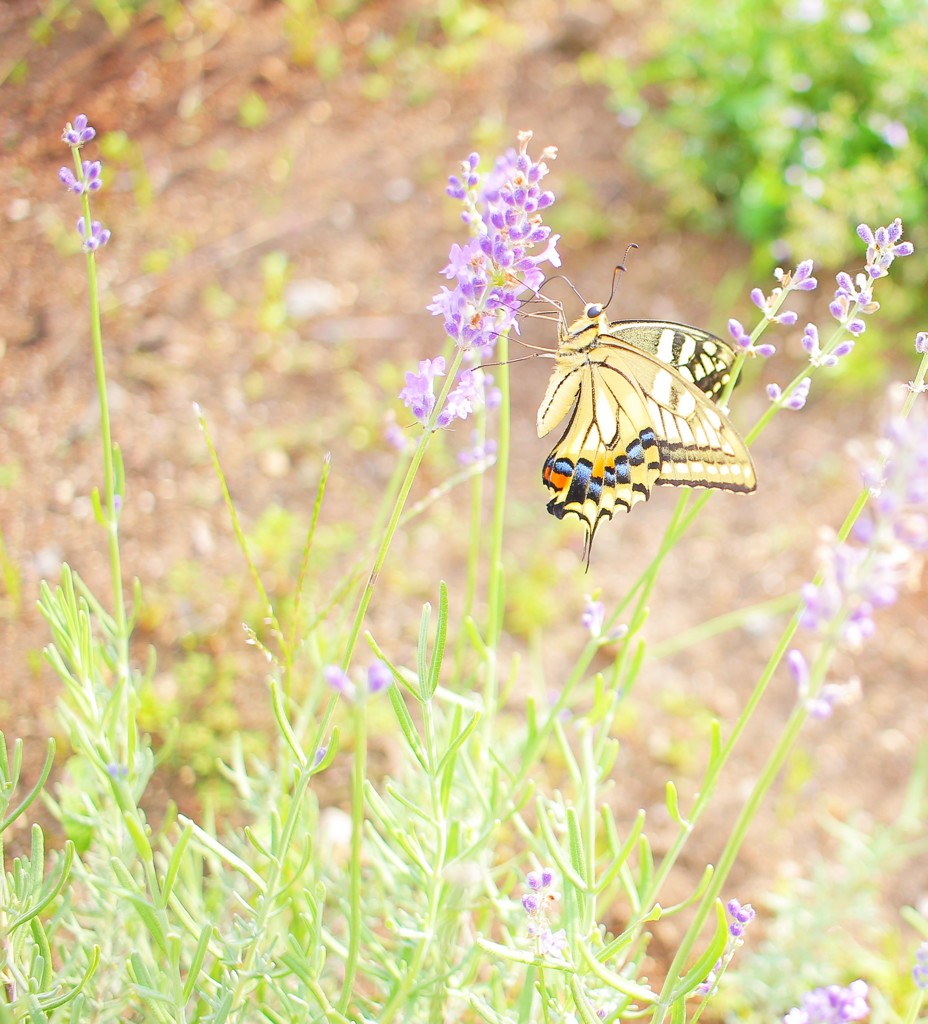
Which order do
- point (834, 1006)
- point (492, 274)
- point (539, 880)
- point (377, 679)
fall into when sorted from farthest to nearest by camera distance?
point (539, 880), point (492, 274), point (834, 1006), point (377, 679)

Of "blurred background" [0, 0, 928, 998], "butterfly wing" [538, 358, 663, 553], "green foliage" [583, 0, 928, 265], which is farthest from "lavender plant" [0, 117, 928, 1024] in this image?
"green foliage" [583, 0, 928, 265]

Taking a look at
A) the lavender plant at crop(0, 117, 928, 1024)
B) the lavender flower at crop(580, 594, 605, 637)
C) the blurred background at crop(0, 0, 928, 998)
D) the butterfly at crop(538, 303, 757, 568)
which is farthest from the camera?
the blurred background at crop(0, 0, 928, 998)

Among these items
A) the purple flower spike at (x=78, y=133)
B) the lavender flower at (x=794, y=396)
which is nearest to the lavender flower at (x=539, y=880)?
the lavender flower at (x=794, y=396)

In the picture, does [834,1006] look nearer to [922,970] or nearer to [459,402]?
[922,970]

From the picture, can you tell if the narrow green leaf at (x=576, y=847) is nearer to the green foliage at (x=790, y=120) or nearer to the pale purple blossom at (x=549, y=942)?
the pale purple blossom at (x=549, y=942)

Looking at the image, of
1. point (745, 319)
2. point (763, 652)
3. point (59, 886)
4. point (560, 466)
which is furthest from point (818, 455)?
point (59, 886)

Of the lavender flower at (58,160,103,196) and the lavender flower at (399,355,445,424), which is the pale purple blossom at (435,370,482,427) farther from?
the lavender flower at (58,160,103,196)

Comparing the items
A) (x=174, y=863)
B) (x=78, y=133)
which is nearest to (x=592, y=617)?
(x=174, y=863)
